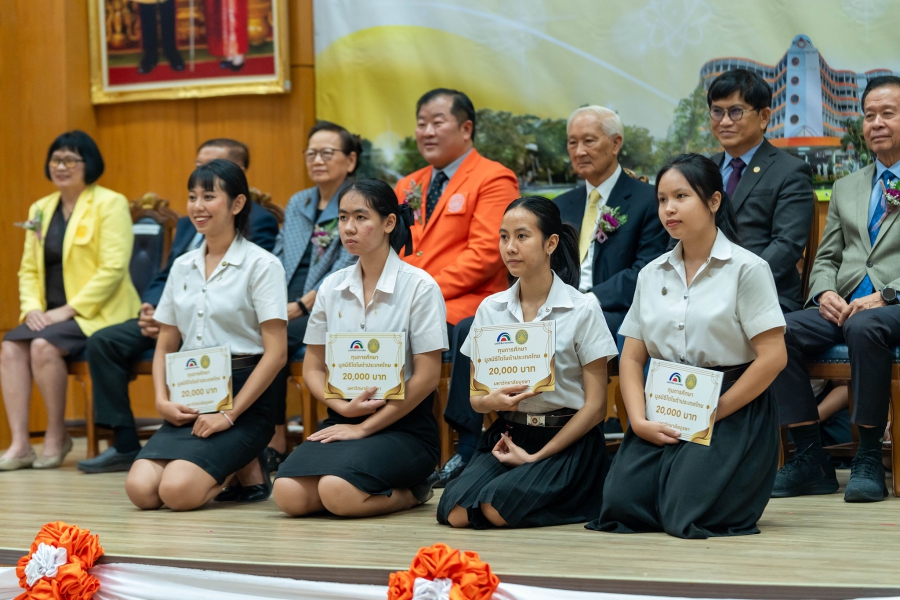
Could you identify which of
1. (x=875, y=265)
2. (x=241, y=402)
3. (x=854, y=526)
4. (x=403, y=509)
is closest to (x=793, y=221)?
(x=875, y=265)

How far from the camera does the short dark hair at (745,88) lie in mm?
3590

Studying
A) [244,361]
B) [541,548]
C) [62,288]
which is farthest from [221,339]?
[62,288]

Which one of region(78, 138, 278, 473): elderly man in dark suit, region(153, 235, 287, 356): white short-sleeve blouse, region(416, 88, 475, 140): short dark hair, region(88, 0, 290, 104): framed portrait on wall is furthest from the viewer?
region(88, 0, 290, 104): framed portrait on wall

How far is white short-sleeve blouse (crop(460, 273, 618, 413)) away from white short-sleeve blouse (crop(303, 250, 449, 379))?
0.23 metres

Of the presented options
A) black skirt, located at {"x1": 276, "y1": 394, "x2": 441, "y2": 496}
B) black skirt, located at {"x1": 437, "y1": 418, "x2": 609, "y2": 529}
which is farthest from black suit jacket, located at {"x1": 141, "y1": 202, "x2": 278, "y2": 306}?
black skirt, located at {"x1": 437, "y1": 418, "x2": 609, "y2": 529}

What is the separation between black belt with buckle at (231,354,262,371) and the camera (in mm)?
3420

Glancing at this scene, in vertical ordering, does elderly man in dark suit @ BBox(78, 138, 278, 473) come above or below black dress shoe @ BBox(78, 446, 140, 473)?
above

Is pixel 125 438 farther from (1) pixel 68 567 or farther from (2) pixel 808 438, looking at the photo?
(2) pixel 808 438

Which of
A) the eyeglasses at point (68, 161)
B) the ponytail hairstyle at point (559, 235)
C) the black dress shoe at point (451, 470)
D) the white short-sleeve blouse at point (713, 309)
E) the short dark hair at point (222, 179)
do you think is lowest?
the black dress shoe at point (451, 470)

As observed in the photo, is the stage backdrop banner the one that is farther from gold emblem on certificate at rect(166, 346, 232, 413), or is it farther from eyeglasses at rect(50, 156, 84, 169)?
gold emblem on certificate at rect(166, 346, 232, 413)

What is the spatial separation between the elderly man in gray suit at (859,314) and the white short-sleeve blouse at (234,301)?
67.1 inches

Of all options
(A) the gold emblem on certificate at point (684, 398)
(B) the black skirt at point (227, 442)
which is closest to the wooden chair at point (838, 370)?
(A) the gold emblem on certificate at point (684, 398)

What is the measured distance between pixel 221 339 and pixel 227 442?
35cm

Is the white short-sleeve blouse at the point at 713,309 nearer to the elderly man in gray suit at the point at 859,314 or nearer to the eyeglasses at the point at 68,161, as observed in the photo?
the elderly man in gray suit at the point at 859,314
